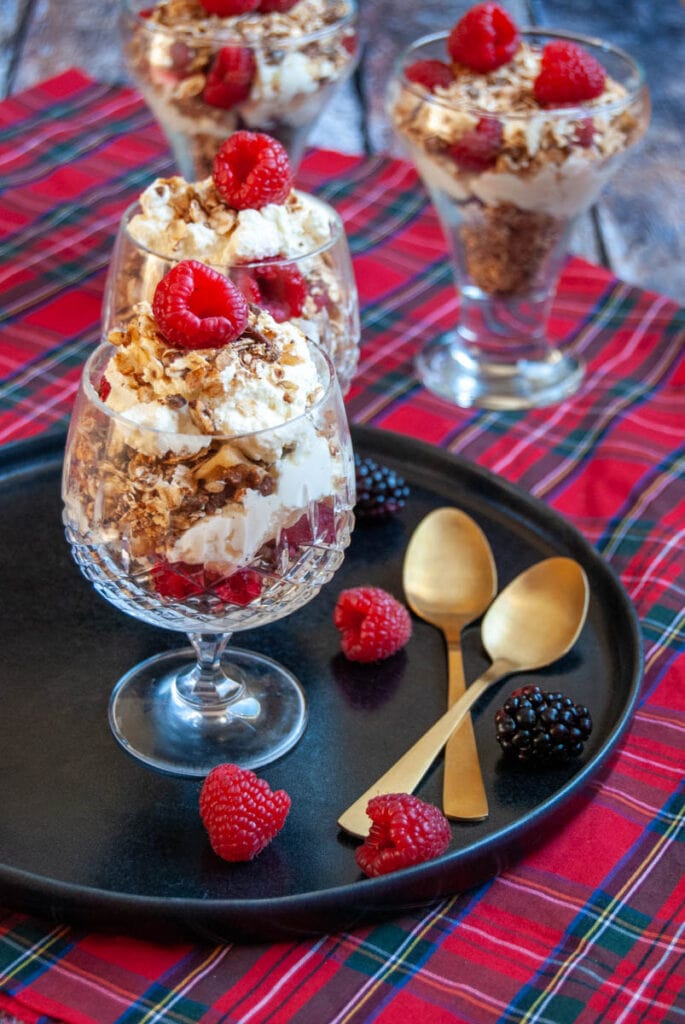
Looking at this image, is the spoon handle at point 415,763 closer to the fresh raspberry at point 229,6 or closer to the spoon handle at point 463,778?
the spoon handle at point 463,778

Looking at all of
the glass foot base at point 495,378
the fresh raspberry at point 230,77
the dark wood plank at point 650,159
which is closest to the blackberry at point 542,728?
the glass foot base at point 495,378

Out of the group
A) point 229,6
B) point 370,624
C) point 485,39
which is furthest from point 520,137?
point 370,624

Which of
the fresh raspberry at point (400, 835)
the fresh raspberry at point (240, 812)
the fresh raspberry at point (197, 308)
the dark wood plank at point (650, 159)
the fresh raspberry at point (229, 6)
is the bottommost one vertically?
the dark wood plank at point (650, 159)

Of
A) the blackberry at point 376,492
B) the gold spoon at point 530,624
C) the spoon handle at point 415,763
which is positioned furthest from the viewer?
the blackberry at point 376,492

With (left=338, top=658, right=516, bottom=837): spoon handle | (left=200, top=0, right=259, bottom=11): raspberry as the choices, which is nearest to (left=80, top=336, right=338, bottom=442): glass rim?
(left=338, top=658, right=516, bottom=837): spoon handle

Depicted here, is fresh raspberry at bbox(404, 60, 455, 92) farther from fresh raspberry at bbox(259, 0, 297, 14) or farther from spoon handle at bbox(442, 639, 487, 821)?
spoon handle at bbox(442, 639, 487, 821)

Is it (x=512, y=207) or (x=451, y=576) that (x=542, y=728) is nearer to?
(x=451, y=576)

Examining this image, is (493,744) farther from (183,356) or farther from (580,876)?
(183,356)

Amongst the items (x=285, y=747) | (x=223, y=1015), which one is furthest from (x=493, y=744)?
(x=223, y=1015)
